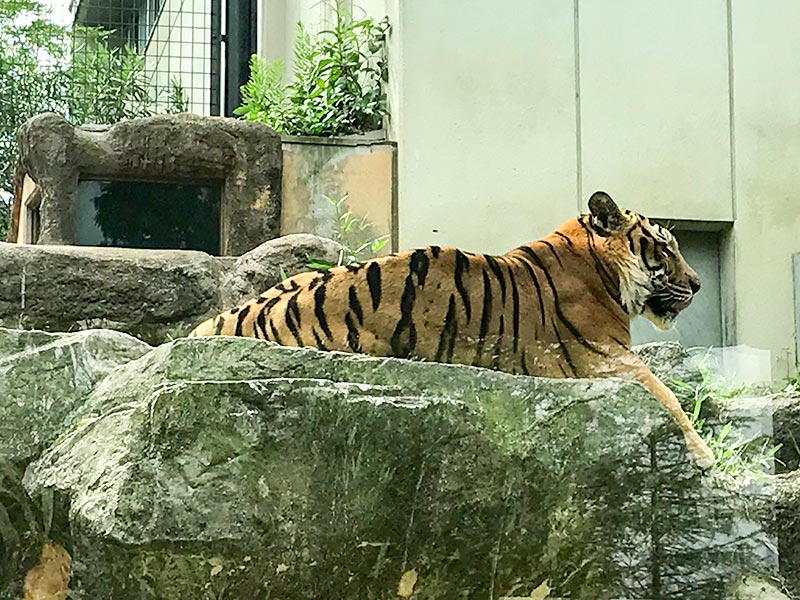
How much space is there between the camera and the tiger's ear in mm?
3004

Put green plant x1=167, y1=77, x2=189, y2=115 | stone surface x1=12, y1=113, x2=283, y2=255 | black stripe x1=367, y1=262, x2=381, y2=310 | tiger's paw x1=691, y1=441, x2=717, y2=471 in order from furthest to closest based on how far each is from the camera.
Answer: green plant x1=167, y1=77, x2=189, y2=115 < stone surface x1=12, y1=113, x2=283, y2=255 < black stripe x1=367, y1=262, x2=381, y2=310 < tiger's paw x1=691, y1=441, x2=717, y2=471

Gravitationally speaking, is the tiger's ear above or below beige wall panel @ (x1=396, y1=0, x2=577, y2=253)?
below

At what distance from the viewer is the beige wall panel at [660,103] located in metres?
3.21

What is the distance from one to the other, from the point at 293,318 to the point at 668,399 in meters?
0.81

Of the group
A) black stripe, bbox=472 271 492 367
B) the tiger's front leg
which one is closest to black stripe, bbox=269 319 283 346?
black stripe, bbox=472 271 492 367

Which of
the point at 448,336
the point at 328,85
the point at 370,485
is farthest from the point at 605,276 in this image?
the point at 328,85

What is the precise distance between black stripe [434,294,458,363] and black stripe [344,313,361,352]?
0.55 ft

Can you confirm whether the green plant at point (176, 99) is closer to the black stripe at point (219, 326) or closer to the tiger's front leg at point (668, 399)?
the black stripe at point (219, 326)

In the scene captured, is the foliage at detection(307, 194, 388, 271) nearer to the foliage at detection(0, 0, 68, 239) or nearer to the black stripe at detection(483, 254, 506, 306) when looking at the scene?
the black stripe at detection(483, 254, 506, 306)

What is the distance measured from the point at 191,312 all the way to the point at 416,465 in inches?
78.7

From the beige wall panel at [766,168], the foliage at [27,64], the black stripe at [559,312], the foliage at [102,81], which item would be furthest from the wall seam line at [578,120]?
the foliage at [27,64]

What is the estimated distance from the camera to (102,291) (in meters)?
3.78

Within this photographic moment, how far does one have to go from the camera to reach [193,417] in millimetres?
1859

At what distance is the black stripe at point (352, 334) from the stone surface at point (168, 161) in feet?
5.69
